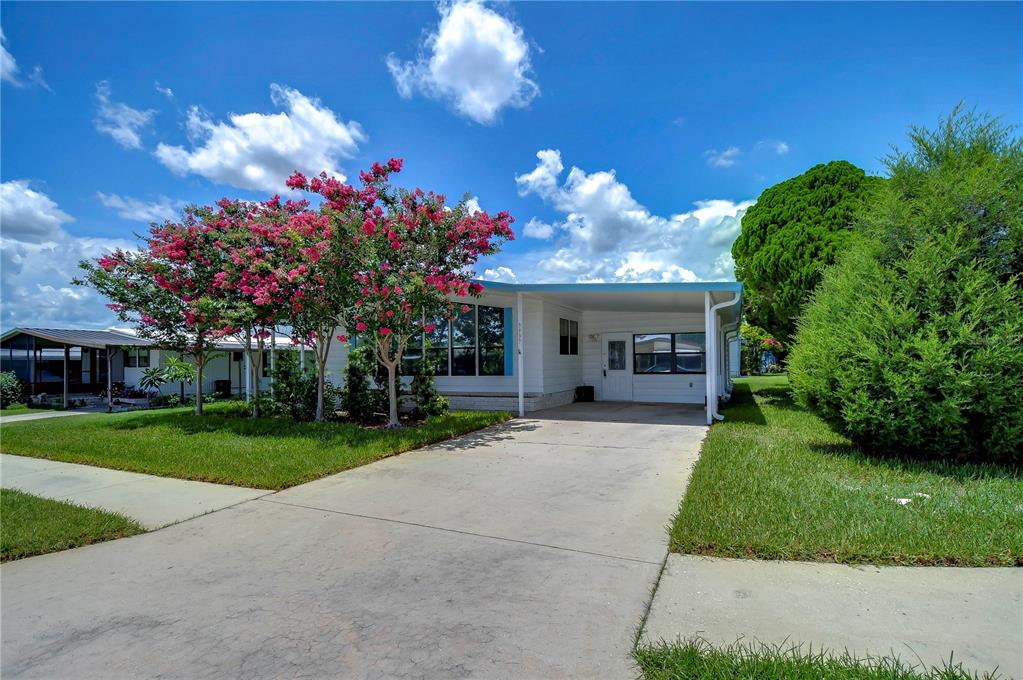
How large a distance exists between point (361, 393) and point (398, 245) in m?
4.11

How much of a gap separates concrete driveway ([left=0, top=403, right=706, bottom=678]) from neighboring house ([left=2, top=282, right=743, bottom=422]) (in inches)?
253

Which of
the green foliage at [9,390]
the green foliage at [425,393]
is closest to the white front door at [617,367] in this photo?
the green foliage at [425,393]

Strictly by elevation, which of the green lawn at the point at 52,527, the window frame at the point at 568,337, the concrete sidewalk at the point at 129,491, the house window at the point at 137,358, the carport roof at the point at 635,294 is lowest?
the concrete sidewalk at the point at 129,491

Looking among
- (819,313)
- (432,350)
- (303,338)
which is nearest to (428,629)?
(819,313)

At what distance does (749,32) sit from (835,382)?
226 inches

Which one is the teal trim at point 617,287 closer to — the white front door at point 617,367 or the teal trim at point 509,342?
the teal trim at point 509,342

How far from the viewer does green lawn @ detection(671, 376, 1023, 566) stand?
3.69 meters

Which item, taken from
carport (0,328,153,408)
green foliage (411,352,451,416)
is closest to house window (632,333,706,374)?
green foliage (411,352,451,416)

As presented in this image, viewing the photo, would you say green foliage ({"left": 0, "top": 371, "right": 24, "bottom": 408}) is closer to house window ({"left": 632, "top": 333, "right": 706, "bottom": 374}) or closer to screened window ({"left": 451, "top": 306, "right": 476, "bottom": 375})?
screened window ({"left": 451, "top": 306, "right": 476, "bottom": 375})

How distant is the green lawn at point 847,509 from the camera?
145 inches

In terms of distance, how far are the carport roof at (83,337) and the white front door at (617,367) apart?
547 inches

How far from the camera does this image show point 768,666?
2393mm

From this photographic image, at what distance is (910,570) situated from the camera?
3439 millimetres

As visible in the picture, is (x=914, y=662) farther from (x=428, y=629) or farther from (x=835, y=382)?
(x=835, y=382)
